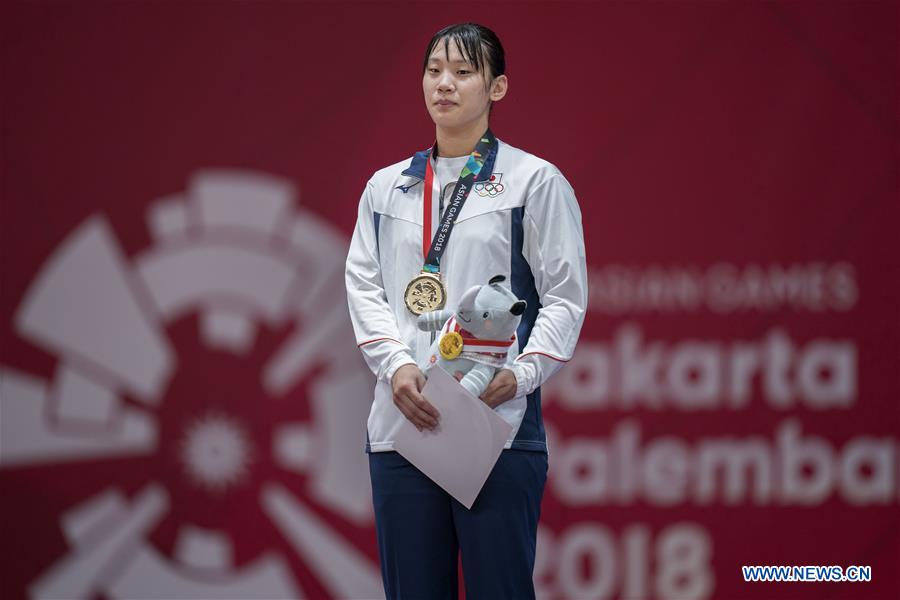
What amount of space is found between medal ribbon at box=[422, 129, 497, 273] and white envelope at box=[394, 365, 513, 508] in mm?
255

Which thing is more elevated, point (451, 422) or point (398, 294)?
point (398, 294)

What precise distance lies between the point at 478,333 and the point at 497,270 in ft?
0.62

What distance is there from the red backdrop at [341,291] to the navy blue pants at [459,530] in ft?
4.35

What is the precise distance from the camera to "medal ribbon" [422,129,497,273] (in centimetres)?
203

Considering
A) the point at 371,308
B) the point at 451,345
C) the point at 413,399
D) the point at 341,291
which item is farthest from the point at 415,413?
the point at 341,291

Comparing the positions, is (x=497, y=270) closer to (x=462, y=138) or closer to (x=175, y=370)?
(x=462, y=138)

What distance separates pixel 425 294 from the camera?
79.3 inches

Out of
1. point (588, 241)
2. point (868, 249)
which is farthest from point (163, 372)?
point (868, 249)

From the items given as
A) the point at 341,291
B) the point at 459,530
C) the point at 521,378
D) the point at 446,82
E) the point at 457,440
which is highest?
the point at 446,82

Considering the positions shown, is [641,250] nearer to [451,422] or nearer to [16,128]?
[451,422]

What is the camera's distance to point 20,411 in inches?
133

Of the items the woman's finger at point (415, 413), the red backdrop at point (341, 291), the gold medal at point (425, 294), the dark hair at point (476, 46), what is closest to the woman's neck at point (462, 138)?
the dark hair at point (476, 46)

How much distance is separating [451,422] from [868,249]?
78.7 inches

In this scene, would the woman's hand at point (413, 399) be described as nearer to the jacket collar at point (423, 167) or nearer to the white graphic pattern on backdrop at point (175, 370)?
the jacket collar at point (423, 167)
